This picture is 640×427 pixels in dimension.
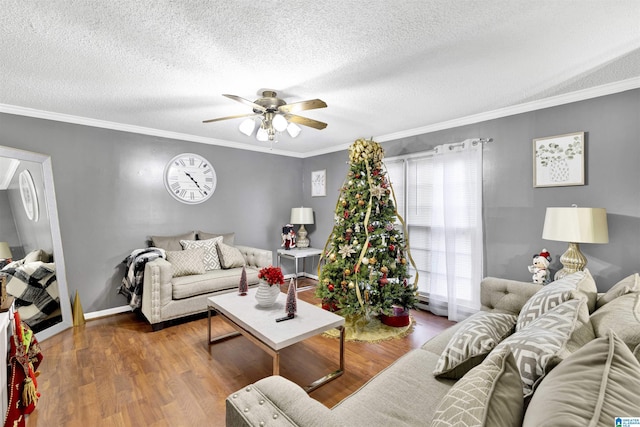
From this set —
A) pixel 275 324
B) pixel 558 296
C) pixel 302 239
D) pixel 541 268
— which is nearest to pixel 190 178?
pixel 302 239

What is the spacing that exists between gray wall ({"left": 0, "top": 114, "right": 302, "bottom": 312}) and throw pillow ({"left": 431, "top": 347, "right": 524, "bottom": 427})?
4.06 metres

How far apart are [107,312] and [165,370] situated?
1820mm

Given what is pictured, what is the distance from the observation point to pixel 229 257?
3.96 metres

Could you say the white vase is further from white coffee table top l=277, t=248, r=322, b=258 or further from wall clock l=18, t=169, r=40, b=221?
wall clock l=18, t=169, r=40, b=221

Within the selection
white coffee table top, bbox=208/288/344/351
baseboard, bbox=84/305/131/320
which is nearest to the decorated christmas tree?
white coffee table top, bbox=208/288/344/351

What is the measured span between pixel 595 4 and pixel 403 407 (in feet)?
7.30

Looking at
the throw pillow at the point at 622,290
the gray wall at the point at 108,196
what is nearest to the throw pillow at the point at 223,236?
the gray wall at the point at 108,196

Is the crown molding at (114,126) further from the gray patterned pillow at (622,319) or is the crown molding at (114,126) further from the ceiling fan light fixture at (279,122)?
the gray patterned pillow at (622,319)

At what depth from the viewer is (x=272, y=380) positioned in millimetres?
1125

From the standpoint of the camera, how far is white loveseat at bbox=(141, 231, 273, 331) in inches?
121

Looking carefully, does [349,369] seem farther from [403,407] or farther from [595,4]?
[595,4]

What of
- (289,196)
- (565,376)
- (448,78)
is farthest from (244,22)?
(289,196)

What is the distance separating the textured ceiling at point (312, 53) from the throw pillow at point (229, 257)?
6.06 ft

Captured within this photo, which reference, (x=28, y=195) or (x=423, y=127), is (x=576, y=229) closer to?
(x=423, y=127)
